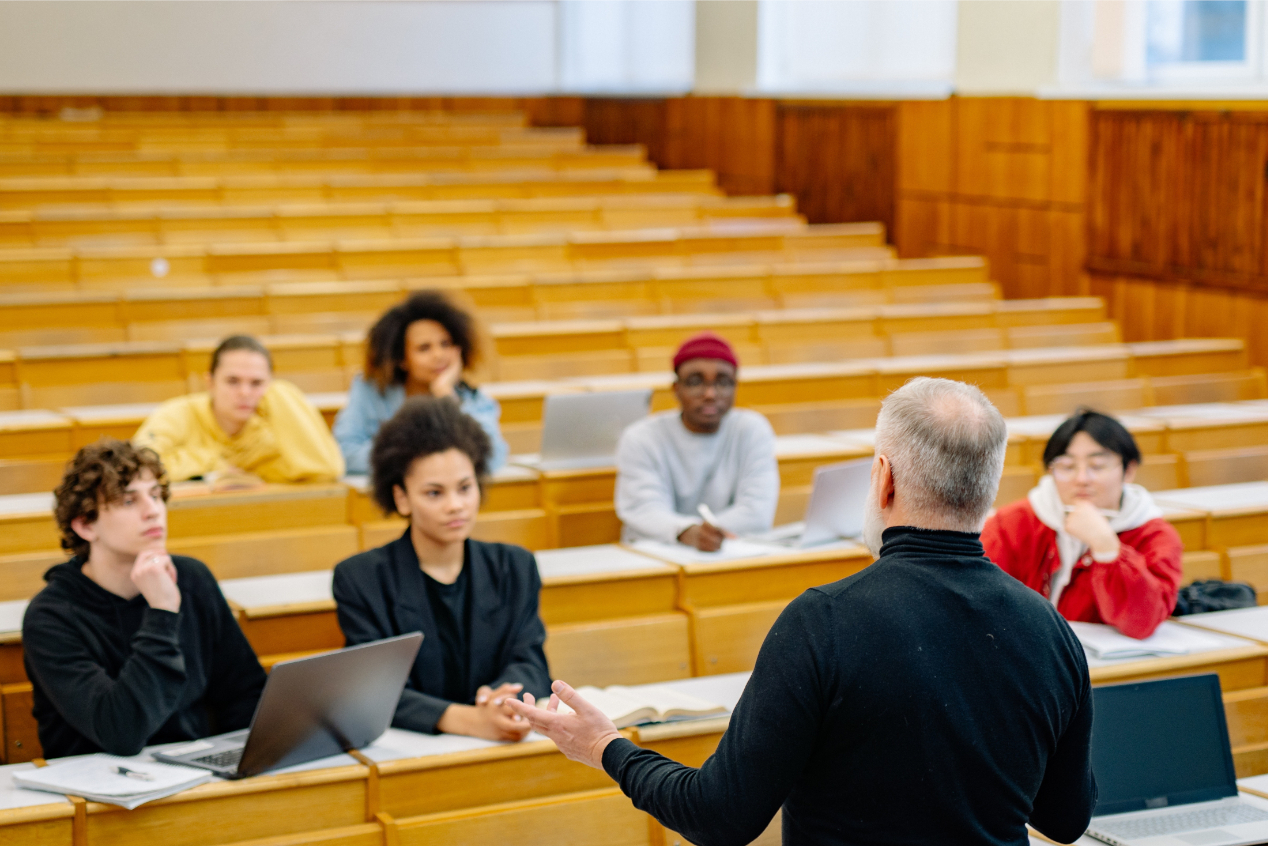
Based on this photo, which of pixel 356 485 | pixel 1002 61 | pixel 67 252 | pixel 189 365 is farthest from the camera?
pixel 1002 61

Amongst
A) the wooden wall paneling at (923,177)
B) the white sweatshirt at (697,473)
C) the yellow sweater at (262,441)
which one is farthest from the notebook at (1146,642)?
the wooden wall paneling at (923,177)

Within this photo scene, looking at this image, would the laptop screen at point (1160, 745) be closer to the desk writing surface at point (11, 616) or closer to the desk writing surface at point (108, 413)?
the desk writing surface at point (11, 616)

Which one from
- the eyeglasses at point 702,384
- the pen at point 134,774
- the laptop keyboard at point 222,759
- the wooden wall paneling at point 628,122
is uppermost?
the wooden wall paneling at point 628,122

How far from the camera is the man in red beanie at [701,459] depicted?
2768 mm

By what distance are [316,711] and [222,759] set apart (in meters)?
0.16

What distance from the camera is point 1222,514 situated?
2.91 metres

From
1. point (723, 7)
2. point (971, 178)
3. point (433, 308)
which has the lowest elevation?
point (433, 308)

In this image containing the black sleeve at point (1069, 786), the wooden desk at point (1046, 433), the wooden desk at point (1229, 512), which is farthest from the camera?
the wooden desk at point (1046, 433)

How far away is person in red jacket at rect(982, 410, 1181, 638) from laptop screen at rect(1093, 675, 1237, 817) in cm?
38

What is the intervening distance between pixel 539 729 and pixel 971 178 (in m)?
4.63

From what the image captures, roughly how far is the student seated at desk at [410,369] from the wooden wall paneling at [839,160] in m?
3.28

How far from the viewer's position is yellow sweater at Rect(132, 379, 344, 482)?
278 cm

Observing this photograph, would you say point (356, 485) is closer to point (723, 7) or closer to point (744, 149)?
point (744, 149)

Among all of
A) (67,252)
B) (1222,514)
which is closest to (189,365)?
(67,252)
